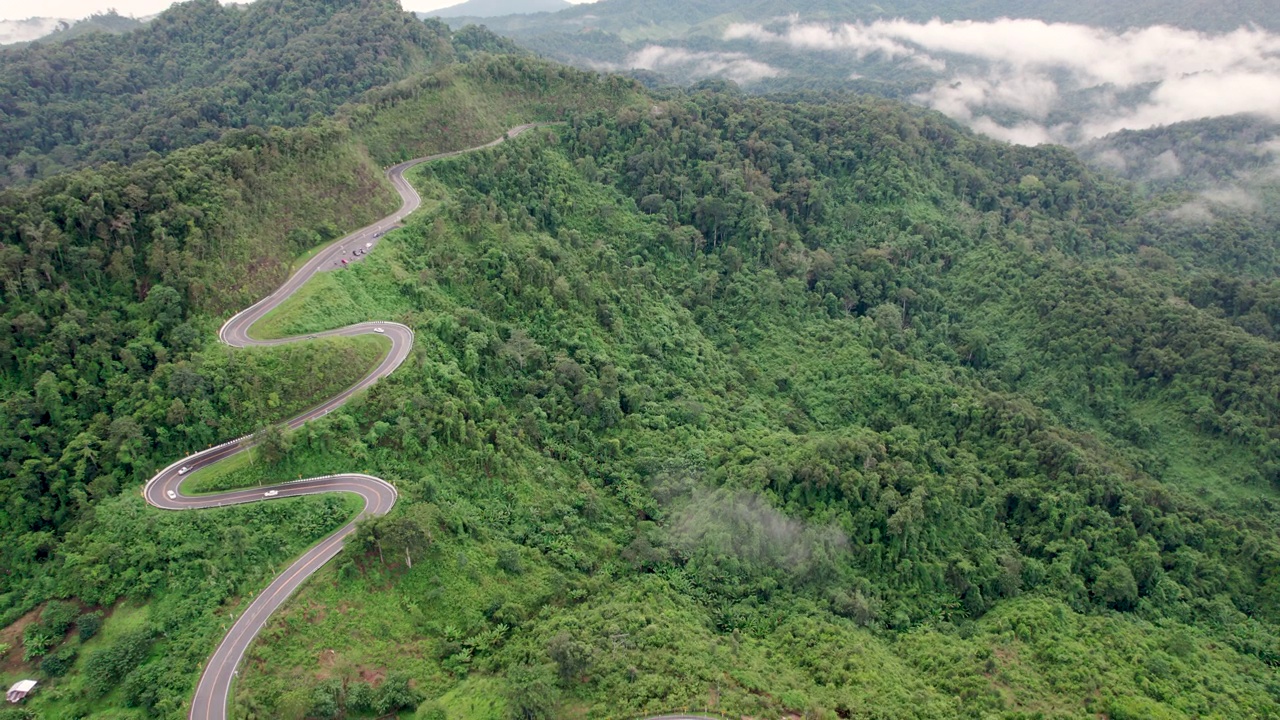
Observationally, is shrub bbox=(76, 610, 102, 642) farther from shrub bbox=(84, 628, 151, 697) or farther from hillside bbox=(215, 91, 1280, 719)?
hillside bbox=(215, 91, 1280, 719)

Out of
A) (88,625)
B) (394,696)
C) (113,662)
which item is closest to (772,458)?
(394,696)

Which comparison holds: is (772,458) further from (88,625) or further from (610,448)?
(88,625)

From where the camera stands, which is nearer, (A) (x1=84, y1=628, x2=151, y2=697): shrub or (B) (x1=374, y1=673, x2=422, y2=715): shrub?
Answer: (A) (x1=84, y1=628, x2=151, y2=697): shrub

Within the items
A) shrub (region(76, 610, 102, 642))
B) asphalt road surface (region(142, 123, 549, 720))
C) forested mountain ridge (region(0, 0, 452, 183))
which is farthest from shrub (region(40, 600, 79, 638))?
forested mountain ridge (region(0, 0, 452, 183))

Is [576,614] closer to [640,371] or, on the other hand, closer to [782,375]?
[640,371]

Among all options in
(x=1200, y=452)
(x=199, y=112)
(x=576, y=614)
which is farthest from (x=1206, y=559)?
(x=199, y=112)
